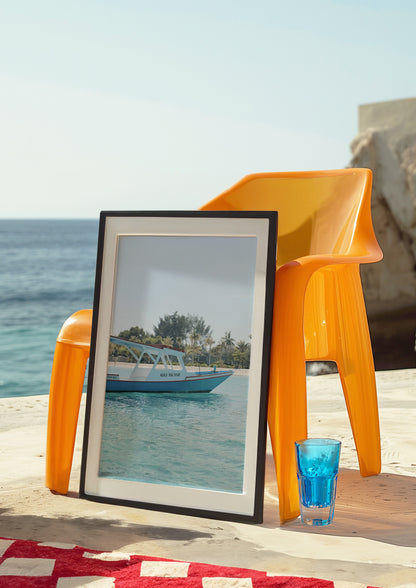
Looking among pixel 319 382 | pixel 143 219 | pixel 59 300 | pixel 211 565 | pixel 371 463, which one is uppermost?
pixel 59 300

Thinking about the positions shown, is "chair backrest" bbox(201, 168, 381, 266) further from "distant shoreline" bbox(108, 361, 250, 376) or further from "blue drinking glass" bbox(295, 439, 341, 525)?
"blue drinking glass" bbox(295, 439, 341, 525)

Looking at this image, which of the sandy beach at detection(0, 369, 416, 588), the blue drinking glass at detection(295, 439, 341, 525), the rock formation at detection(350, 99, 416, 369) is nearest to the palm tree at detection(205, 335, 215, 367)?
the blue drinking glass at detection(295, 439, 341, 525)

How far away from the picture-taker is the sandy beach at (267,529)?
5.88 ft

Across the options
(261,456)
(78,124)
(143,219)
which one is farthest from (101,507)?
(78,124)

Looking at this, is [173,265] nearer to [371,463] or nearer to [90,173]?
[371,463]

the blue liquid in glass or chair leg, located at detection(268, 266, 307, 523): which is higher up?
chair leg, located at detection(268, 266, 307, 523)

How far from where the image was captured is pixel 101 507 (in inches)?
90.0

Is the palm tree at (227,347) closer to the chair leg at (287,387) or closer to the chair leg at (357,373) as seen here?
the chair leg at (287,387)

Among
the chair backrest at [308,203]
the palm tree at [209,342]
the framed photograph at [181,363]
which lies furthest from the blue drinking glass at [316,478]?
the chair backrest at [308,203]

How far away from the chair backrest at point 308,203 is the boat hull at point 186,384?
78cm

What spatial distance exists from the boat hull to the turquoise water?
0.06 ft

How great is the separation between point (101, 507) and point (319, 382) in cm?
340

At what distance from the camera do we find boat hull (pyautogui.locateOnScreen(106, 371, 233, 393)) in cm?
224

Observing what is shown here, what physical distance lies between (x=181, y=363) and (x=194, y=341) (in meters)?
0.09
